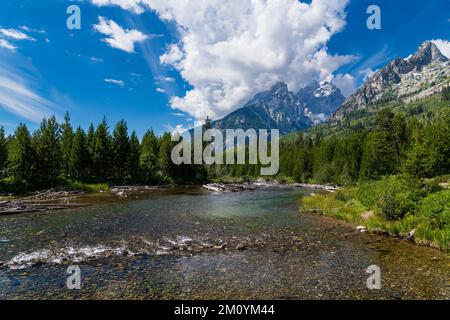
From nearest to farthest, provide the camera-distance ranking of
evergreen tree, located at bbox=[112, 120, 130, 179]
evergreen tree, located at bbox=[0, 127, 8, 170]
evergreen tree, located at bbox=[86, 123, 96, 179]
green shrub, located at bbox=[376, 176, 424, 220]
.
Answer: green shrub, located at bbox=[376, 176, 424, 220]
evergreen tree, located at bbox=[0, 127, 8, 170]
evergreen tree, located at bbox=[86, 123, 96, 179]
evergreen tree, located at bbox=[112, 120, 130, 179]

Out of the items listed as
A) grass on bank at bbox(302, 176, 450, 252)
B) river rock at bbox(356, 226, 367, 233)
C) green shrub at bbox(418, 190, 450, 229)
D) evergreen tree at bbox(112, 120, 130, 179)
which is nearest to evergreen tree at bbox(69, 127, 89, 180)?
evergreen tree at bbox(112, 120, 130, 179)

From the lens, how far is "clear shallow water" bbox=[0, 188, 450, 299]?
40.9 feet

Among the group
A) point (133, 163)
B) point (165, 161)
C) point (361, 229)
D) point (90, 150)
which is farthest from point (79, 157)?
point (361, 229)

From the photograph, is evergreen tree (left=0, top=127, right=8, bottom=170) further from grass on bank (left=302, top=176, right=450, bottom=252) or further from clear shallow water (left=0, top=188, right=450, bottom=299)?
grass on bank (left=302, top=176, right=450, bottom=252)

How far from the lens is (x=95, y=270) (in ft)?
47.9

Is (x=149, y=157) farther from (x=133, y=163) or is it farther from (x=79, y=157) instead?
(x=79, y=157)

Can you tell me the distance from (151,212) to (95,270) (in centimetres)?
1890

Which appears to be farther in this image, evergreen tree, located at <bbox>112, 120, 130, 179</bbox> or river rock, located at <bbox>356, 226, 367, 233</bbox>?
evergreen tree, located at <bbox>112, 120, 130, 179</bbox>

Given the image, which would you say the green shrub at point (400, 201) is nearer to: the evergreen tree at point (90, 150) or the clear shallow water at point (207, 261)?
the clear shallow water at point (207, 261)

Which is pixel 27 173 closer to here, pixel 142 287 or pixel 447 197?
pixel 142 287

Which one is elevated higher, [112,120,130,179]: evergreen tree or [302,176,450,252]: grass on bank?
[112,120,130,179]: evergreen tree

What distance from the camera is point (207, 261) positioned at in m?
16.5

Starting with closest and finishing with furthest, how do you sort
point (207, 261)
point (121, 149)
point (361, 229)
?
1. point (207, 261)
2. point (361, 229)
3. point (121, 149)
